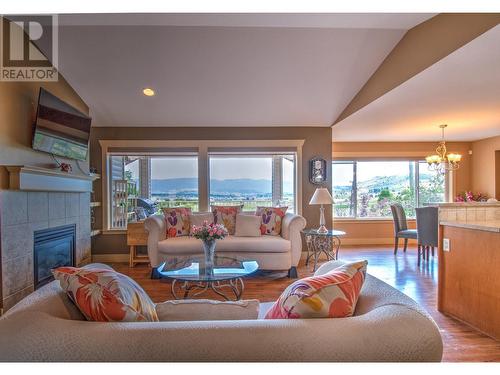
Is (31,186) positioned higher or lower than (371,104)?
lower

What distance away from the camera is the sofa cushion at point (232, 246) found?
13.6 ft

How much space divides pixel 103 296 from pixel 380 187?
21.3 ft

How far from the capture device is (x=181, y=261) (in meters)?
3.30

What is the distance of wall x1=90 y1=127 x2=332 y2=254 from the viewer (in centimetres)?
514

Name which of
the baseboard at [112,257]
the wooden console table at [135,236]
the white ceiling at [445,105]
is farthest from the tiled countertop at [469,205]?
the baseboard at [112,257]

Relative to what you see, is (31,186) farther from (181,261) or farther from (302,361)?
(302,361)

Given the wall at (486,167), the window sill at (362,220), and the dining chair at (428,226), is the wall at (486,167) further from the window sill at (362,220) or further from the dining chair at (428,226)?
the dining chair at (428,226)

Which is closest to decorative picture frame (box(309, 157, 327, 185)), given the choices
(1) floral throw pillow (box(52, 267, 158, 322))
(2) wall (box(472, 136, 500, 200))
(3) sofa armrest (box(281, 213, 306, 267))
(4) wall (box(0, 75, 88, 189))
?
(3) sofa armrest (box(281, 213, 306, 267))

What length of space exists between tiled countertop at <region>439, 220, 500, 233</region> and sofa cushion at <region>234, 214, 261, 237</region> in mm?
2303

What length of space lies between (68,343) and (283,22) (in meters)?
3.06

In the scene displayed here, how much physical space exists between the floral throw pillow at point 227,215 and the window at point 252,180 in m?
0.65

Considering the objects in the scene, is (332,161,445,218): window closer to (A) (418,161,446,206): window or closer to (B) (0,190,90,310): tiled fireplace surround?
(A) (418,161,446,206): window
